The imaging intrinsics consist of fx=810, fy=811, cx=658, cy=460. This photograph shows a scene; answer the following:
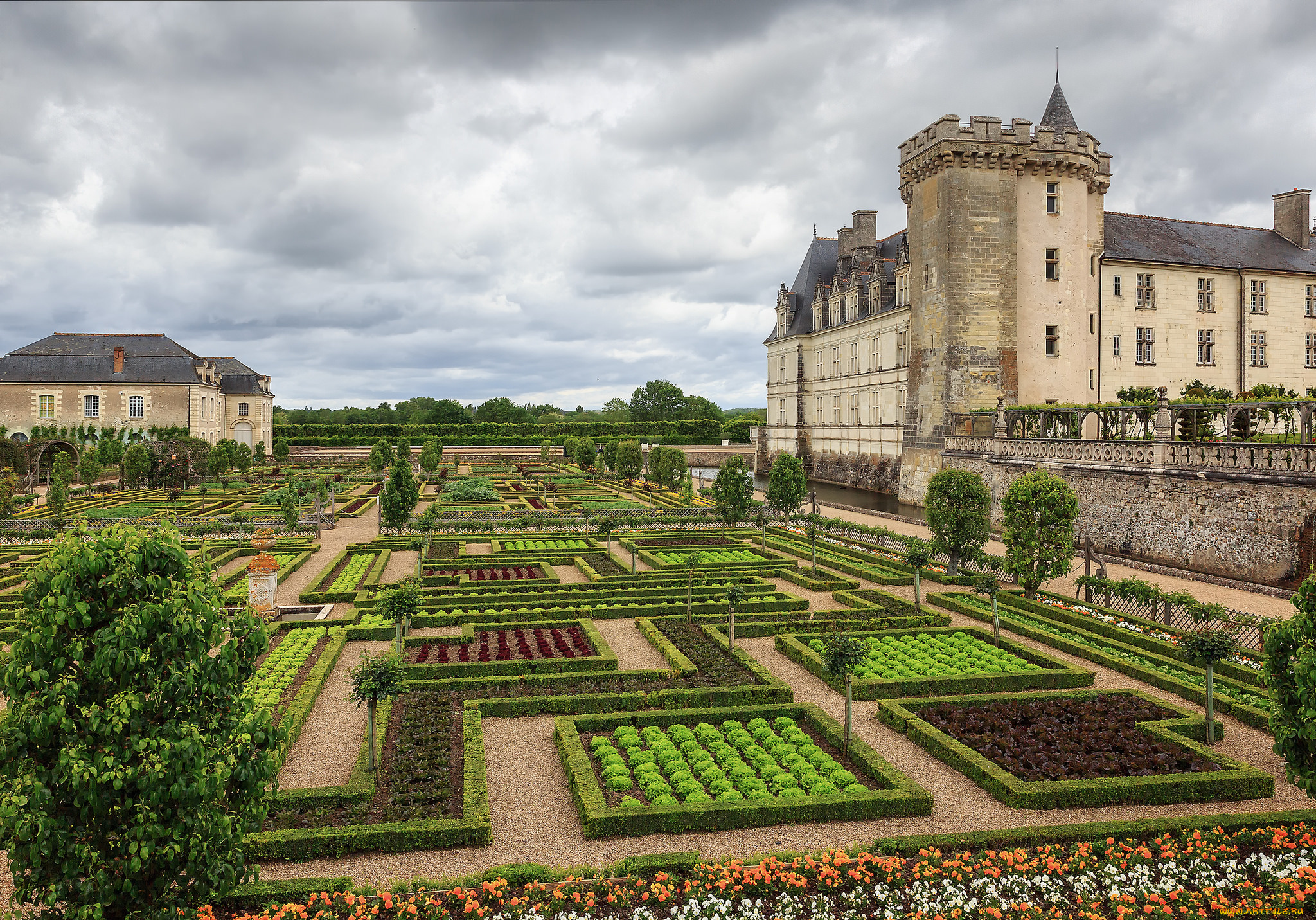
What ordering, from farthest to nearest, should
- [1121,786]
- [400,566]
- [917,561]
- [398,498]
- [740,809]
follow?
1. [398,498]
2. [400,566]
3. [917,561]
4. [1121,786]
5. [740,809]

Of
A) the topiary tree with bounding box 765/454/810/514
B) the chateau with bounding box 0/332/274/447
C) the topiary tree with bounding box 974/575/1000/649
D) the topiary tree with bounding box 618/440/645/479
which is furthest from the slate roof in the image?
the chateau with bounding box 0/332/274/447

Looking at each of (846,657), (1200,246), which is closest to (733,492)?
(846,657)

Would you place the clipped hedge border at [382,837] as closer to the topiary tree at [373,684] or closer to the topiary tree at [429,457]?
the topiary tree at [373,684]

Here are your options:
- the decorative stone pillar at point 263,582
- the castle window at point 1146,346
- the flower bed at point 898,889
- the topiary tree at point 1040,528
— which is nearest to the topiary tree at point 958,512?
the topiary tree at point 1040,528

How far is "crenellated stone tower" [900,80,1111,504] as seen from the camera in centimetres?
3825

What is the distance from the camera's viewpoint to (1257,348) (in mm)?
42125

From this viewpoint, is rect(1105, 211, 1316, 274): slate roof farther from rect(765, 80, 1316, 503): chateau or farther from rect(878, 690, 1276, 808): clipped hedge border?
rect(878, 690, 1276, 808): clipped hedge border

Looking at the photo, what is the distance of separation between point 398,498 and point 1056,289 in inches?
1242

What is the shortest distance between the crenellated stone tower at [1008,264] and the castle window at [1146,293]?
108 inches

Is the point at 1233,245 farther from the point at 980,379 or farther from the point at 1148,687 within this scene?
the point at 1148,687

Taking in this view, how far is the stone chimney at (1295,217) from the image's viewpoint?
43500 mm

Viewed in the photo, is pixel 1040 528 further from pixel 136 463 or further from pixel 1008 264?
pixel 136 463

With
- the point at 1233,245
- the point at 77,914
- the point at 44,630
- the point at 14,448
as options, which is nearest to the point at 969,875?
the point at 77,914

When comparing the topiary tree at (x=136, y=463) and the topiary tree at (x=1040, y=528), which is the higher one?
the topiary tree at (x=136, y=463)
